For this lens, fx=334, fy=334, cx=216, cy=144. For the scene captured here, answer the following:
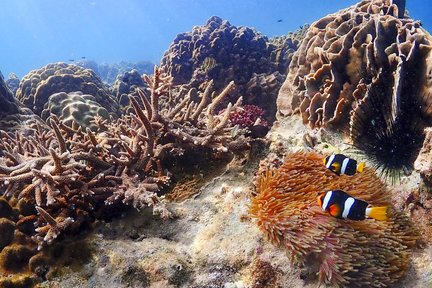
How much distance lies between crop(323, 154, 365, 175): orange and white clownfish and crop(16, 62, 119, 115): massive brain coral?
6.39 m

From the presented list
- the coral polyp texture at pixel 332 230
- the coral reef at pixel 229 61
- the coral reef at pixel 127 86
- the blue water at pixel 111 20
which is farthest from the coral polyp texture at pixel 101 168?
the blue water at pixel 111 20

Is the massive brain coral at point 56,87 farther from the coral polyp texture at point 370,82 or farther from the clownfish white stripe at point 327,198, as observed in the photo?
the clownfish white stripe at point 327,198

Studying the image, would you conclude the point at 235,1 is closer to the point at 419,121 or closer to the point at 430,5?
the point at 430,5

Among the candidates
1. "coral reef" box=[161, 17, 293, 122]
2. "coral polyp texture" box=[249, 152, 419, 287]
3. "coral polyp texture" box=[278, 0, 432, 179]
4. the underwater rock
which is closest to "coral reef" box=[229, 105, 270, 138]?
"coral polyp texture" box=[278, 0, 432, 179]

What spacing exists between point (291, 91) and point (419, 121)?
91.2 inches

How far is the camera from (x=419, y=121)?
3154mm

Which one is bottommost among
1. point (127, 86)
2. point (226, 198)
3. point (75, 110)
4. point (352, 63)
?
point (226, 198)

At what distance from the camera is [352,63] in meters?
4.19

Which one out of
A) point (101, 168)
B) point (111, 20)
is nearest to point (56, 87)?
point (101, 168)

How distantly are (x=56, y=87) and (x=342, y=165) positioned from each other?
757 centimetres

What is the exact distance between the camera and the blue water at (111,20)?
125 meters

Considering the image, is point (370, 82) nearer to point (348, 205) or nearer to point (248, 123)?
point (248, 123)

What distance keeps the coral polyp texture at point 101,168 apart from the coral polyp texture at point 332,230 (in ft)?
3.11

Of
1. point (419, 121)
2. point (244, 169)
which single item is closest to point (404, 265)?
point (419, 121)
